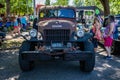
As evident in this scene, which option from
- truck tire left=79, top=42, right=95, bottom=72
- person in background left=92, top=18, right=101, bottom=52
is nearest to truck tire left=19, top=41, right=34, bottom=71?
truck tire left=79, top=42, right=95, bottom=72

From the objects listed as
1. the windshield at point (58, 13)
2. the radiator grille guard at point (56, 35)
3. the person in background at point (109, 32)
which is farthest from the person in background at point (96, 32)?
the radiator grille guard at point (56, 35)

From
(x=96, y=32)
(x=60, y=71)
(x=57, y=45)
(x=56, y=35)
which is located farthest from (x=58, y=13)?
(x=96, y=32)

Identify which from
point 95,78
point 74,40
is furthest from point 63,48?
point 95,78

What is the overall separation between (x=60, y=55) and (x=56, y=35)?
2.42 ft

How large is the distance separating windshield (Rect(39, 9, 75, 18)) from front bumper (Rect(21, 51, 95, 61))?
2.22 meters

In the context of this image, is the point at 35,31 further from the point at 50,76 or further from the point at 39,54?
the point at 50,76

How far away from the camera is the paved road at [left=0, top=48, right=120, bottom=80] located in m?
9.41

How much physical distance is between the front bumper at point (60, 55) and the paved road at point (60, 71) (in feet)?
1.75

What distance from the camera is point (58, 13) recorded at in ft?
37.9

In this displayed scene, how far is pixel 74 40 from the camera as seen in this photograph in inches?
396

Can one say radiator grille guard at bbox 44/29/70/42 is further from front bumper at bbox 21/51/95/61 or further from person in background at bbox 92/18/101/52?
person in background at bbox 92/18/101/52

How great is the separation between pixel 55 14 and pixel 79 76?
2889 millimetres

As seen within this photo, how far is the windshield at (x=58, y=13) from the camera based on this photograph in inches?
452

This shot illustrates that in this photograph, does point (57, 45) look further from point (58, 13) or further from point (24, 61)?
point (58, 13)
